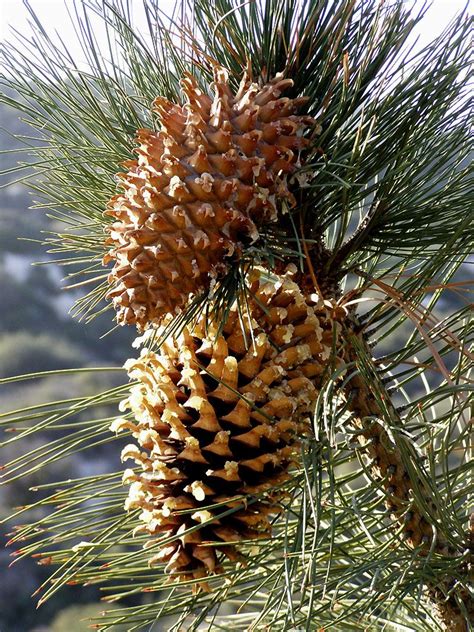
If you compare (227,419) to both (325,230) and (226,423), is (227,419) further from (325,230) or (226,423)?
(325,230)

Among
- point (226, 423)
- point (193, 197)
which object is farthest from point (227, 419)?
point (193, 197)

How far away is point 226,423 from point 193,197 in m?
0.16

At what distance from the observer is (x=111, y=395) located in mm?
634

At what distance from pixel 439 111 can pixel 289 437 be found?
0.28 meters

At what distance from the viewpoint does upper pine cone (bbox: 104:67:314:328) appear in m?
0.45

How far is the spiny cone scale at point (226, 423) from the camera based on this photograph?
49 cm

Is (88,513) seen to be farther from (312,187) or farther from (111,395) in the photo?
(312,187)

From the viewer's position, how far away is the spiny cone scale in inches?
19.4

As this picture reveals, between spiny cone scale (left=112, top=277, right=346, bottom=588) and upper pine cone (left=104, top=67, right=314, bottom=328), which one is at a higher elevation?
upper pine cone (left=104, top=67, right=314, bottom=328)

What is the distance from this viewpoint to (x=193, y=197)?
1.50 ft

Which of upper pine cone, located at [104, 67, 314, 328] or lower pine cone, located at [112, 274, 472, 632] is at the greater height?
upper pine cone, located at [104, 67, 314, 328]

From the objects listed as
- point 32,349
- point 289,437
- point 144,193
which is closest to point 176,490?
point 289,437

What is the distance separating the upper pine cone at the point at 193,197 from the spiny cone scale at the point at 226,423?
0.05m

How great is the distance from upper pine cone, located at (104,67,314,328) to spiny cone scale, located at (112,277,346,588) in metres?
0.05
